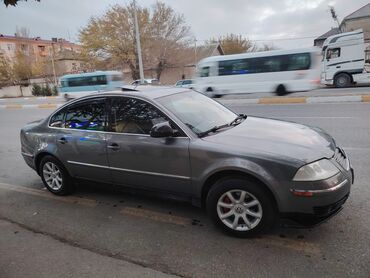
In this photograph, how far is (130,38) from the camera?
41938 millimetres

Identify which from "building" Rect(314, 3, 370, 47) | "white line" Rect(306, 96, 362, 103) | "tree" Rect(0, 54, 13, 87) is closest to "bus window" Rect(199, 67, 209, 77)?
"white line" Rect(306, 96, 362, 103)

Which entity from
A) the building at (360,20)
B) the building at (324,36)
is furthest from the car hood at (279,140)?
the building at (324,36)

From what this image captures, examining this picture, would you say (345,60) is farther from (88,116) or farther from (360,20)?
(360,20)

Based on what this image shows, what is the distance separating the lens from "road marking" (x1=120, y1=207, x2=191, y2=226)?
12.4ft

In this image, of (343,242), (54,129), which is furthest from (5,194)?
(343,242)

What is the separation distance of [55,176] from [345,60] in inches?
795

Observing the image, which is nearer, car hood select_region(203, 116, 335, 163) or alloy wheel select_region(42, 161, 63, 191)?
car hood select_region(203, 116, 335, 163)

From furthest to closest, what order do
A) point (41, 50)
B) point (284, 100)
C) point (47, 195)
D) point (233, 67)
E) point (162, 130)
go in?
point (41, 50), point (233, 67), point (284, 100), point (47, 195), point (162, 130)

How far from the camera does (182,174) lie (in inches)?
140

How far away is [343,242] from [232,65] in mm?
17226

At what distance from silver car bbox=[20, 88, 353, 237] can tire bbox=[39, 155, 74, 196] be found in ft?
0.05

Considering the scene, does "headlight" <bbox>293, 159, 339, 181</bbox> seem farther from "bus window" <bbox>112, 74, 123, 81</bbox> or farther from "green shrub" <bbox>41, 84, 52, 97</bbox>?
"green shrub" <bbox>41, 84, 52, 97</bbox>

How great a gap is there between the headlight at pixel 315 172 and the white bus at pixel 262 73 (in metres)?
15.6

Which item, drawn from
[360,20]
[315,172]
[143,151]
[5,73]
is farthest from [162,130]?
[5,73]
